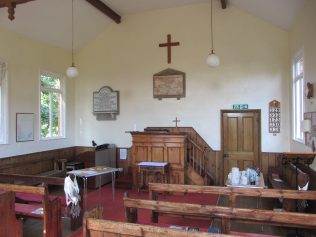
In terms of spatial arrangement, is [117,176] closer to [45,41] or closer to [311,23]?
[45,41]

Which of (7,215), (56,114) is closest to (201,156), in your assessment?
(56,114)

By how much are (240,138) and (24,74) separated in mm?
5572

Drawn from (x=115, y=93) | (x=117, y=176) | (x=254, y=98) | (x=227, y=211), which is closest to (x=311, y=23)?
(x=254, y=98)

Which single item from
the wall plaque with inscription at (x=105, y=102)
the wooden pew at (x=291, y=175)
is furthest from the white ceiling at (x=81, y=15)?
the wooden pew at (x=291, y=175)

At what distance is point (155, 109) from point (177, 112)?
0.65 meters

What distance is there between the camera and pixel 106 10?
7.13m

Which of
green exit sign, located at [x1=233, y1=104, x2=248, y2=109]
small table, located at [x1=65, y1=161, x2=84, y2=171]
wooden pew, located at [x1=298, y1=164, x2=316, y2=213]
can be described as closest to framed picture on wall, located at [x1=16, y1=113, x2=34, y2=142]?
small table, located at [x1=65, y1=161, x2=84, y2=171]

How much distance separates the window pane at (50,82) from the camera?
7.30 m

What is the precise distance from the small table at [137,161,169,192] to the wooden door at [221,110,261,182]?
178 cm

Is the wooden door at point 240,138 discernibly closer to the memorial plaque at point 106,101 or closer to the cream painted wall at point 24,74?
the memorial plaque at point 106,101

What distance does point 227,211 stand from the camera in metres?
2.46

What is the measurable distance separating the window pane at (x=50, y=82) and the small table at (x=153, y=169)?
3.50 metres

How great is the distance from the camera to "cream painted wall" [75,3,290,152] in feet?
21.8

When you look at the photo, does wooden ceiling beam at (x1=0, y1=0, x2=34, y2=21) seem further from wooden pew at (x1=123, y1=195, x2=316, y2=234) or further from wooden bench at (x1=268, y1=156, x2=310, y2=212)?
wooden bench at (x1=268, y1=156, x2=310, y2=212)
